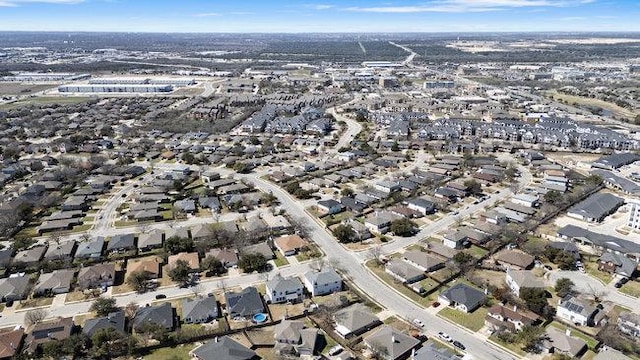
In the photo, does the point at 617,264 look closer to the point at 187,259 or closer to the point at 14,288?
the point at 187,259

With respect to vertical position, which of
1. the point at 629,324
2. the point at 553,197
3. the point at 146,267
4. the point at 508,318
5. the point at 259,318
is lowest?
the point at 259,318

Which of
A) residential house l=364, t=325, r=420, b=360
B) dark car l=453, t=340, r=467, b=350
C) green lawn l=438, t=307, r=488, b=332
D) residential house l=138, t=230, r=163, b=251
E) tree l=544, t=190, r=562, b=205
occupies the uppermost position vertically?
tree l=544, t=190, r=562, b=205

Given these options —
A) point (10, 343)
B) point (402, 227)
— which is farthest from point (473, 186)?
point (10, 343)

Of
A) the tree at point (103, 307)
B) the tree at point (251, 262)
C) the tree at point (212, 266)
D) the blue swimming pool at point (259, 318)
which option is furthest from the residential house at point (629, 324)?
the tree at point (103, 307)

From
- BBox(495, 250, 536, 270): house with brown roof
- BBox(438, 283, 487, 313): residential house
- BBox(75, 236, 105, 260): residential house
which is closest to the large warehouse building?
BBox(75, 236, 105, 260): residential house

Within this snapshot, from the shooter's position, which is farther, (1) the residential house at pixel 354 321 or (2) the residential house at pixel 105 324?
(1) the residential house at pixel 354 321

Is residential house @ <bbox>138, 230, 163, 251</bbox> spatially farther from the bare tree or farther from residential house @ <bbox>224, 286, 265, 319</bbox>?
residential house @ <bbox>224, 286, 265, 319</bbox>

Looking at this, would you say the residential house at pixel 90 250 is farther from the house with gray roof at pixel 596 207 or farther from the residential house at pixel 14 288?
the house with gray roof at pixel 596 207
